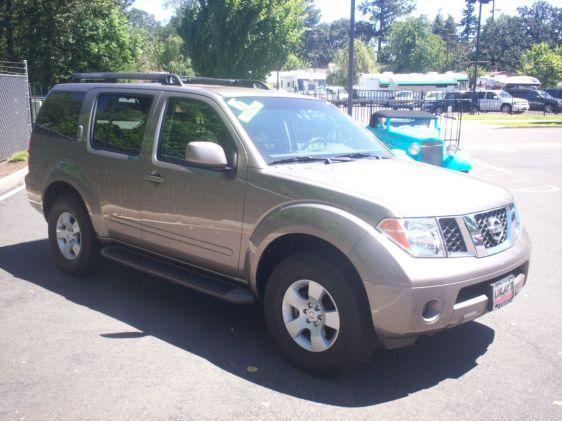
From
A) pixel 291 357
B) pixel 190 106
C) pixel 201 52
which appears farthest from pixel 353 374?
pixel 201 52

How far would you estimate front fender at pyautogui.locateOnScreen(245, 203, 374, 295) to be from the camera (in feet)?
12.4

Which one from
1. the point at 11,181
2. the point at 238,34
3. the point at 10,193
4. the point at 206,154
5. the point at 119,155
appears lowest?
the point at 10,193

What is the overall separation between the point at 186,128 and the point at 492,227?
246 centimetres

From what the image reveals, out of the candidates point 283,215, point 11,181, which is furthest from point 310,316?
point 11,181

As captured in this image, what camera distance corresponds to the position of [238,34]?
2536 centimetres

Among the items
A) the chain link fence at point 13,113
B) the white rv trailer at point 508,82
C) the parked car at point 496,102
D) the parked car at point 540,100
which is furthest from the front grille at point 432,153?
the white rv trailer at point 508,82

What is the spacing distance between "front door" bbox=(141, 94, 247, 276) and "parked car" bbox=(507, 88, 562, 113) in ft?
145

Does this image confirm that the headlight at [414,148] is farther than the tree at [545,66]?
No

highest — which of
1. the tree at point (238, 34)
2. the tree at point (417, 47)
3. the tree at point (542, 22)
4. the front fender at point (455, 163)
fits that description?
the tree at point (542, 22)

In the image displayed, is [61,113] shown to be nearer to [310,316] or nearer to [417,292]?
[310,316]

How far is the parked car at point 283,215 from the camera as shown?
375 cm

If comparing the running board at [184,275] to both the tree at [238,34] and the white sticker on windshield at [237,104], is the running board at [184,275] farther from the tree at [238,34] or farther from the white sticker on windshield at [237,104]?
the tree at [238,34]

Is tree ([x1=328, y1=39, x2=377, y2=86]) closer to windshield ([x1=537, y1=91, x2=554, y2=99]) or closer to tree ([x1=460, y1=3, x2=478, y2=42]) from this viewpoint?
windshield ([x1=537, y1=91, x2=554, y2=99])

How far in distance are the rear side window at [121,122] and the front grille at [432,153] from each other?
19.5 ft
